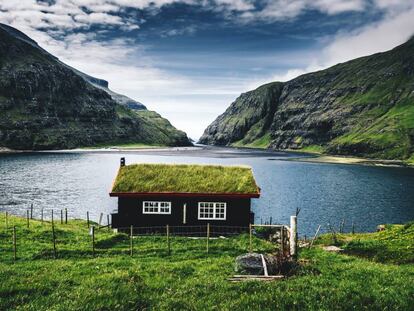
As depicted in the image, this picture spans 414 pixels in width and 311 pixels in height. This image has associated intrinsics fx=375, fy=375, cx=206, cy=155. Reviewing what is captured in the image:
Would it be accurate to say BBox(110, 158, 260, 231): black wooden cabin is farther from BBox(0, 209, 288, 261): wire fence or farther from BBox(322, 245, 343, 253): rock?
BBox(322, 245, 343, 253): rock

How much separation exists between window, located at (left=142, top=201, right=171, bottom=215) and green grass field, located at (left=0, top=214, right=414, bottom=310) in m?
11.6

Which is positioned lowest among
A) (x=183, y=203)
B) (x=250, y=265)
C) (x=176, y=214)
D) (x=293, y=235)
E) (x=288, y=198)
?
(x=288, y=198)

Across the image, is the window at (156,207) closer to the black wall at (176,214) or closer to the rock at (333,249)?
the black wall at (176,214)

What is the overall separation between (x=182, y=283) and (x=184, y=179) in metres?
24.3

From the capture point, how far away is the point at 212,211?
141 ft

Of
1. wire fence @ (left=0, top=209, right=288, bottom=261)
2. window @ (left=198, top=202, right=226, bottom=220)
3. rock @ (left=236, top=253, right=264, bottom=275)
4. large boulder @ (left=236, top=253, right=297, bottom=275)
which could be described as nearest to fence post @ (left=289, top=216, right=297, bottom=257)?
wire fence @ (left=0, top=209, right=288, bottom=261)

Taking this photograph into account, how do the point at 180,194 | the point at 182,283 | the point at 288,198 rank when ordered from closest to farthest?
the point at 182,283 → the point at 180,194 → the point at 288,198

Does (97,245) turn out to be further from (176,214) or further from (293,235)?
(293,235)

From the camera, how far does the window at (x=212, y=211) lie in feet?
140

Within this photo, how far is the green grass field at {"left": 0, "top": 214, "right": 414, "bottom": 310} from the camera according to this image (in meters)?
17.0

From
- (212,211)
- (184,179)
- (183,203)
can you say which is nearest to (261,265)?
(212,211)

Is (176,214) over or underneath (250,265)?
underneath

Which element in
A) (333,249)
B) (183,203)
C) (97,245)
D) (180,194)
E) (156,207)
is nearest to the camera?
(97,245)

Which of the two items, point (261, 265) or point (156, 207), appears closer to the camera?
point (261, 265)
